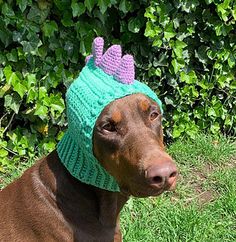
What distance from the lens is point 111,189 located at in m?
2.83

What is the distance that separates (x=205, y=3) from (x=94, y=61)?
2203mm

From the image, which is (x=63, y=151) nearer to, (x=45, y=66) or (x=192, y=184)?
(x=45, y=66)

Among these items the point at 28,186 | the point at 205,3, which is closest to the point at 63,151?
the point at 28,186

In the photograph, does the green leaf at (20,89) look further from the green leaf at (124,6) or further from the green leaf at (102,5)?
the green leaf at (124,6)

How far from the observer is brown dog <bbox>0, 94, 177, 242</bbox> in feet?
8.28

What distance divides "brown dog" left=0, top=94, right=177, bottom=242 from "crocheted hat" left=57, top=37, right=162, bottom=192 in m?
0.04

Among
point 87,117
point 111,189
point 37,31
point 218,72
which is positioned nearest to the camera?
point 87,117

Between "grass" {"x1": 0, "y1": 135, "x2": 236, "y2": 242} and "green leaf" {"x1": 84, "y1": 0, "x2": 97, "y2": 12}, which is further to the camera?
"green leaf" {"x1": 84, "y1": 0, "x2": 97, "y2": 12}

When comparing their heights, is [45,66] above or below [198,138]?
above

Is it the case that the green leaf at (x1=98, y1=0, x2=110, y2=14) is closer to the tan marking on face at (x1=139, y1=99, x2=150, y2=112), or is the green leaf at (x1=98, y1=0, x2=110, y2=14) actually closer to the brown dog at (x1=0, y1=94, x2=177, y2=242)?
the brown dog at (x1=0, y1=94, x2=177, y2=242)

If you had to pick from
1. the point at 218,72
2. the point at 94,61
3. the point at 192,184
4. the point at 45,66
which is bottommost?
the point at 192,184

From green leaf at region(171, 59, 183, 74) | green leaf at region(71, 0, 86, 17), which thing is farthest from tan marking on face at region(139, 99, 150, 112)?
green leaf at region(171, 59, 183, 74)

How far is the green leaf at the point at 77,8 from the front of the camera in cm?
A: 410

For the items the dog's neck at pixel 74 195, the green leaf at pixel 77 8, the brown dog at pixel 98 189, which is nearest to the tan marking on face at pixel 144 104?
the brown dog at pixel 98 189
